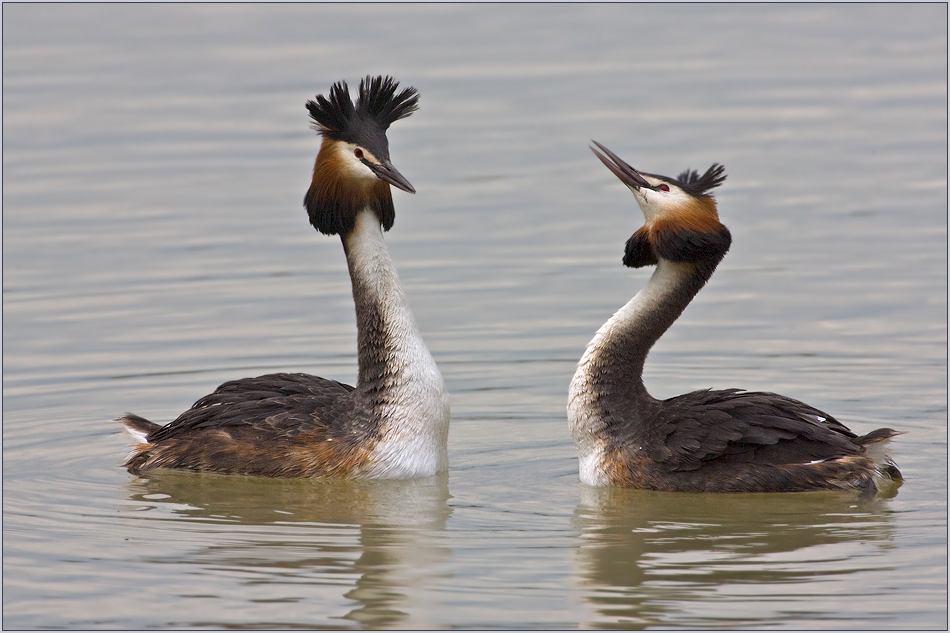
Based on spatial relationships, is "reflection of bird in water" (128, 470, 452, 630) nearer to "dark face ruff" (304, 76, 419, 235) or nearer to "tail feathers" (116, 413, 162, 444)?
"tail feathers" (116, 413, 162, 444)

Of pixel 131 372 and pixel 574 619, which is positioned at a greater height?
pixel 131 372

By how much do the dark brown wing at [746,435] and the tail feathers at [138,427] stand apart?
123 inches

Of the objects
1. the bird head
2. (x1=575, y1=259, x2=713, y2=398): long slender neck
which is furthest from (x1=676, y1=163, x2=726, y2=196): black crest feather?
(x1=575, y1=259, x2=713, y2=398): long slender neck

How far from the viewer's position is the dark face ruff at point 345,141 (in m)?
9.91

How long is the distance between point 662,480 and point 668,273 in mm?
1292

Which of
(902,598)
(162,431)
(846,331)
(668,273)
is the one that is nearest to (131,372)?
(162,431)

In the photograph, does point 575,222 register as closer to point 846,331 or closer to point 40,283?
point 846,331

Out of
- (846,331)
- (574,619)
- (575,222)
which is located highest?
(575,222)

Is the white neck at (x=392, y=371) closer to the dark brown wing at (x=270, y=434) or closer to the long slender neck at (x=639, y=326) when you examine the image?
the dark brown wing at (x=270, y=434)

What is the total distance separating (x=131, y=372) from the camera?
12039 mm

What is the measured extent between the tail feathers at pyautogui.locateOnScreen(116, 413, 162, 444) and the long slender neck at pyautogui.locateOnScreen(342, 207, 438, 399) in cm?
141

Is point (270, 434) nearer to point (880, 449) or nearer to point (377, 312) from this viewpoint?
point (377, 312)

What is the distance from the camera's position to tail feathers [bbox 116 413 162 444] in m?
10.3

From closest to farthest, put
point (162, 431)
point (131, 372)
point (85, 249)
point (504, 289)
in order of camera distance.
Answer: point (162, 431) → point (131, 372) → point (504, 289) → point (85, 249)
